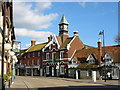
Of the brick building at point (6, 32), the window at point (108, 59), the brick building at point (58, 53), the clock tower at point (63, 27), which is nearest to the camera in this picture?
the brick building at point (6, 32)

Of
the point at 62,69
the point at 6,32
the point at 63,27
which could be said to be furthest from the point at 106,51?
the point at 6,32

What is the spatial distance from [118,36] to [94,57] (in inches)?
773

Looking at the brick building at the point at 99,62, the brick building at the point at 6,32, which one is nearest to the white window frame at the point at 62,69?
the brick building at the point at 99,62

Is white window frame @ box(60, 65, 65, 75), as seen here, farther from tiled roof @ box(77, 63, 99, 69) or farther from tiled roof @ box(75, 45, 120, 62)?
tiled roof @ box(77, 63, 99, 69)

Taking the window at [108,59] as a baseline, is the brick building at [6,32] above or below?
above

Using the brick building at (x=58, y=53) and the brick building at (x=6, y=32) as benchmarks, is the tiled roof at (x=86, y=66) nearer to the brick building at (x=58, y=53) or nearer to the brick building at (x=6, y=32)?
the brick building at (x=58, y=53)

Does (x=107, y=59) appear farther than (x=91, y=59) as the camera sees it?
No

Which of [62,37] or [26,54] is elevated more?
[62,37]

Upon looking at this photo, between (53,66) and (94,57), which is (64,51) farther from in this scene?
(94,57)

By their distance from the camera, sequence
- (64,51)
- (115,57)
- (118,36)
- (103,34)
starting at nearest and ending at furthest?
(118,36)
(103,34)
(115,57)
(64,51)

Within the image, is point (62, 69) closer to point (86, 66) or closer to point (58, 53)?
point (58, 53)

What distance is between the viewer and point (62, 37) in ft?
200

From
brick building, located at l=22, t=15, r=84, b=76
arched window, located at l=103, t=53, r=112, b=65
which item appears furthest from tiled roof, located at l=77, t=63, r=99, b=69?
brick building, located at l=22, t=15, r=84, b=76

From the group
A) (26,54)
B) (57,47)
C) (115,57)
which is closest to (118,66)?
(115,57)
